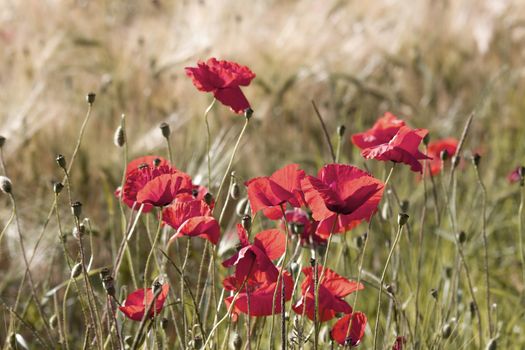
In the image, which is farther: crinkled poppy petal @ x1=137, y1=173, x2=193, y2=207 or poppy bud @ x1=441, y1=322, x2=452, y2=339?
poppy bud @ x1=441, y1=322, x2=452, y2=339

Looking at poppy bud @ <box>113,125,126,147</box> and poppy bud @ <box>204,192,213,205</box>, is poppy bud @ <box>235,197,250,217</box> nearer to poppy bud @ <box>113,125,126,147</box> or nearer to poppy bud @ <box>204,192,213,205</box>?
poppy bud @ <box>204,192,213,205</box>

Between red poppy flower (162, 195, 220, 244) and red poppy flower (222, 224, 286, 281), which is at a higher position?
red poppy flower (162, 195, 220, 244)

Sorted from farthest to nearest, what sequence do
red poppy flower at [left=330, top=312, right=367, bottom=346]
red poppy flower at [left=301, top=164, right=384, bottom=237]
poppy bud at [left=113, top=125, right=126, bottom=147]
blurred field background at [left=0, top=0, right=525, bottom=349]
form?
blurred field background at [left=0, top=0, right=525, bottom=349]
poppy bud at [left=113, top=125, right=126, bottom=147]
red poppy flower at [left=330, top=312, right=367, bottom=346]
red poppy flower at [left=301, top=164, right=384, bottom=237]

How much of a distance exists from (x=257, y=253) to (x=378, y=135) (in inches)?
12.9

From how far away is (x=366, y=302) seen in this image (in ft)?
6.03

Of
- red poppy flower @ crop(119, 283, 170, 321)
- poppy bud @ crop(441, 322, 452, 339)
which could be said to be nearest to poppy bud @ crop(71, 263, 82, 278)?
red poppy flower @ crop(119, 283, 170, 321)

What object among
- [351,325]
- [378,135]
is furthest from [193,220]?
[378,135]

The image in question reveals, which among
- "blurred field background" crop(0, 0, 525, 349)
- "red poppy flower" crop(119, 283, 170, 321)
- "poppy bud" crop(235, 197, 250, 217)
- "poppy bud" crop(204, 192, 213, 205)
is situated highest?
"blurred field background" crop(0, 0, 525, 349)

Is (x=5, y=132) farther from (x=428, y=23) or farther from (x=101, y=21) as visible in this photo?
(x=428, y=23)

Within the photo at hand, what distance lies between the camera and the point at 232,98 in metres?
1.15

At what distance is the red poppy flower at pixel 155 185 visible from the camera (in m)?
0.98

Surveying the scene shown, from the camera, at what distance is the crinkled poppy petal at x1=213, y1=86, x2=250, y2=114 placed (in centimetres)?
114

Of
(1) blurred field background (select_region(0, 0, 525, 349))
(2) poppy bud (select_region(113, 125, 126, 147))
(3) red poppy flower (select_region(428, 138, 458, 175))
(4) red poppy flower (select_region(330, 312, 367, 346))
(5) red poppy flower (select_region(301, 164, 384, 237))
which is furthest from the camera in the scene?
(1) blurred field background (select_region(0, 0, 525, 349))

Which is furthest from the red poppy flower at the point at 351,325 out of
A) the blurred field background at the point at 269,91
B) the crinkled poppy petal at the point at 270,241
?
the blurred field background at the point at 269,91
